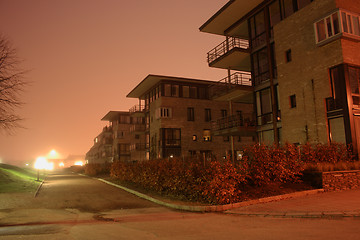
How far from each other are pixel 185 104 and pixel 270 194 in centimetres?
2667

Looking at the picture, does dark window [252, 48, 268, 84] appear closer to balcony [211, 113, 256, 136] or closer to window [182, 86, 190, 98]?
balcony [211, 113, 256, 136]

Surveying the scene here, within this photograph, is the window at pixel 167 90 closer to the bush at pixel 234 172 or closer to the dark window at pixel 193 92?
the dark window at pixel 193 92

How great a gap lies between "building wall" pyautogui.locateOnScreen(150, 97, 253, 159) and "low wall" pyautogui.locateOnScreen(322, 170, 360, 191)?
22.5 metres

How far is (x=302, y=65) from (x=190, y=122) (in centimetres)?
1956

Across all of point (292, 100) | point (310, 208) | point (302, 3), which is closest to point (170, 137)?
point (292, 100)

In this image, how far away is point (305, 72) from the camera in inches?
750

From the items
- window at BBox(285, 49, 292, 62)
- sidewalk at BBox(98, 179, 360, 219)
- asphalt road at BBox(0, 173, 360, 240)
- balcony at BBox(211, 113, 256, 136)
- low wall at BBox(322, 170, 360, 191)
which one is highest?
window at BBox(285, 49, 292, 62)

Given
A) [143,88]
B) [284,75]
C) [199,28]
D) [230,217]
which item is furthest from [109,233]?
[143,88]

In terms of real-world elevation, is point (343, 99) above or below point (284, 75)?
below

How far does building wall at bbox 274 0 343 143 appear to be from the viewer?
57.7 feet

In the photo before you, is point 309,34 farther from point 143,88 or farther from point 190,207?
point 143,88

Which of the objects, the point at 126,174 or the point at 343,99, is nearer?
the point at 343,99

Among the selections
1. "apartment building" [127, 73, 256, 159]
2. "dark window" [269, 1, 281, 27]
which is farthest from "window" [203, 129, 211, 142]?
"dark window" [269, 1, 281, 27]

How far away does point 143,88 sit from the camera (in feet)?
135
